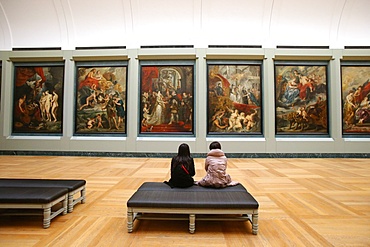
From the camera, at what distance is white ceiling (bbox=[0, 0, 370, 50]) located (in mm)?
12953

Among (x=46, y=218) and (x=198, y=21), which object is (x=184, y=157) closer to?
(x=46, y=218)

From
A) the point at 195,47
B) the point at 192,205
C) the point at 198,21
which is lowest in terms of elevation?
the point at 192,205

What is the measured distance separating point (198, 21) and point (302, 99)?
7452mm

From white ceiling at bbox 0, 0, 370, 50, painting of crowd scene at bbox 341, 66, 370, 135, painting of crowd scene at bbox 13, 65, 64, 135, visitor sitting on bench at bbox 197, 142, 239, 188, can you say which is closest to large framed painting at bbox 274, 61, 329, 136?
painting of crowd scene at bbox 341, 66, 370, 135

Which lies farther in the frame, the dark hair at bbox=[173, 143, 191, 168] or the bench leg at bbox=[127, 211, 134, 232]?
the dark hair at bbox=[173, 143, 191, 168]

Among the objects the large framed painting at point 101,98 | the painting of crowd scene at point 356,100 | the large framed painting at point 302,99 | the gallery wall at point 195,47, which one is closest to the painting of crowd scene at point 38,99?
the gallery wall at point 195,47

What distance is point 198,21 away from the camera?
42.9 feet

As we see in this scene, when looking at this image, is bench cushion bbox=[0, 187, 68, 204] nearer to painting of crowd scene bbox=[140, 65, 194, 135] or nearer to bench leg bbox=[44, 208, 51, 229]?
bench leg bbox=[44, 208, 51, 229]

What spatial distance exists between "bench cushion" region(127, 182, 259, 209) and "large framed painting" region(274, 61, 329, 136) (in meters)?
10.2

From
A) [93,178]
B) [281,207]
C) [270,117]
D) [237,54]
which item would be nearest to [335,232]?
[281,207]

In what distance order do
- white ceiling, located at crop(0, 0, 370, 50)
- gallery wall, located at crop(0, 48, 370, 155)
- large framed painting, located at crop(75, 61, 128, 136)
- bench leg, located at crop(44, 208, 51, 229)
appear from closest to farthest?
bench leg, located at crop(44, 208, 51, 229) < gallery wall, located at crop(0, 48, 370, 155) < white ceiling, located at crop(0, 0, 370, 50) < large framed painting, located at crop(75, 61, 128, 136)

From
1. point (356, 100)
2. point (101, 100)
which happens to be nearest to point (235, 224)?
point (101, 100)

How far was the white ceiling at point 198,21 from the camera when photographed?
12953 millimetres

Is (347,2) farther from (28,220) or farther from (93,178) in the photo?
(28,220)
